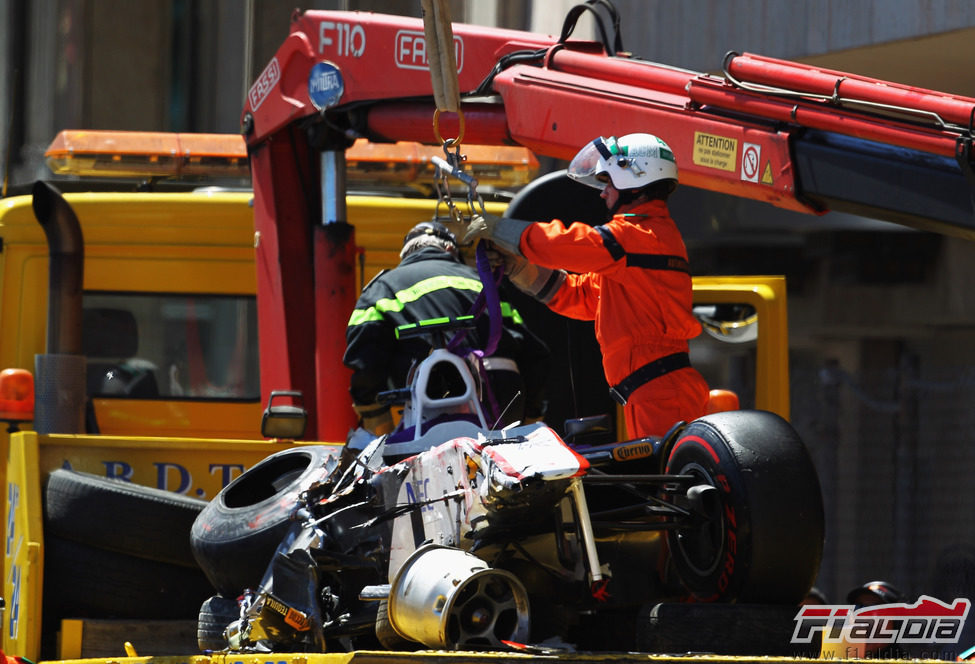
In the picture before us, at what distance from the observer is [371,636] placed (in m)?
5.16

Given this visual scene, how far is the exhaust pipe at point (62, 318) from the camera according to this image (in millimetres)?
7773

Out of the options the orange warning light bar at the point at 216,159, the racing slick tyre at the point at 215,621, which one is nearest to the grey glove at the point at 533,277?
the racing slick tyre at the point at 215,621

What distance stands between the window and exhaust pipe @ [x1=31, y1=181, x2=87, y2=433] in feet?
2.06

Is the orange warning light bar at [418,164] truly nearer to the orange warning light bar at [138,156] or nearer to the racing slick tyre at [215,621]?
the orange warning light bar at [138,156]

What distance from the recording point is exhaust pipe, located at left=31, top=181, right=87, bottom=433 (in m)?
7.77

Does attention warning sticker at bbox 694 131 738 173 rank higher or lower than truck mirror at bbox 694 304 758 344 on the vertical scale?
higher

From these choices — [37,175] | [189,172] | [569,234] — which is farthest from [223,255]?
[37,175]

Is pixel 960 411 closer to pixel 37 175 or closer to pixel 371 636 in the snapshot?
pixel 371 636

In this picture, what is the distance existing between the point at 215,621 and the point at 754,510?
215 cm

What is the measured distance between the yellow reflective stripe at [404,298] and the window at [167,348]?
8.14ft

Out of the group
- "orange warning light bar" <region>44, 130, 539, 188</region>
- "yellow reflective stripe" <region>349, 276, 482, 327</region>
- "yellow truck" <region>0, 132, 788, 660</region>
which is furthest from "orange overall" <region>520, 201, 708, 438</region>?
"orange warning light bar" <region>44, 130, 539, 188</region>

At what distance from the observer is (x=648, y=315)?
18.5 ft

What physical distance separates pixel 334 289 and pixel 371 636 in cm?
314

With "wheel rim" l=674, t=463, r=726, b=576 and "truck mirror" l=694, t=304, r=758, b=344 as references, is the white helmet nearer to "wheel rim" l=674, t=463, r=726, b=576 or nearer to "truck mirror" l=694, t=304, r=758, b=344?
"wheel rim" l=674, t=463, r=726, b=576
